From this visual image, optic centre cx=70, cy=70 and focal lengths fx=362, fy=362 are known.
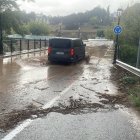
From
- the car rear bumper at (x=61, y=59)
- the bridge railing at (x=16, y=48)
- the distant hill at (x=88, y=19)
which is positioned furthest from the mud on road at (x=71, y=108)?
the distant hill at (x=88, y=19)

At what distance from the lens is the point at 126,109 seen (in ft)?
33.3

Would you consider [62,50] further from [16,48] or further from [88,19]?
[88,19]

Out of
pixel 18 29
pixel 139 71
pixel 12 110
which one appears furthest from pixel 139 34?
pixel 12 110

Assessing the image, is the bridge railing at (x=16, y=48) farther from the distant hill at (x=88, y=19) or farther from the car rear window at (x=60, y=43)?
the distant hill at (x=88, y=19)

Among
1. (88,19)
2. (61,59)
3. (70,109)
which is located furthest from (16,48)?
(88,19)

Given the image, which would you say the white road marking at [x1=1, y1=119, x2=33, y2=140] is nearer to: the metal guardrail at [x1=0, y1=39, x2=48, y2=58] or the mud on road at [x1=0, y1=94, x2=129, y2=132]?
the mud on road at [x1=0, y1=94, x2=129, y2=132]

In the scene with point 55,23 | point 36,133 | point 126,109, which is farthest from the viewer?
point 55,23

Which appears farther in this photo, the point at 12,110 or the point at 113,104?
the point at 113,104

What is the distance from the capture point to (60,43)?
24.5 m

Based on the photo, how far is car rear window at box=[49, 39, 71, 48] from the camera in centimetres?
2438

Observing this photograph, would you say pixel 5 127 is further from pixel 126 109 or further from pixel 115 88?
pixel 115 88

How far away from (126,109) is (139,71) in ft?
19.8

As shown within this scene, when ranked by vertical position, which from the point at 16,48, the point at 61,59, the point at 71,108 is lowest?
the point at 16,48

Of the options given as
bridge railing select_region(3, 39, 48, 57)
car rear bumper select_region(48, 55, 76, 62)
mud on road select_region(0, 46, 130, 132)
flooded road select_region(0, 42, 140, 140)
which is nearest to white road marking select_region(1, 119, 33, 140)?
flooded road select_region(0, 42, 140, 140)
